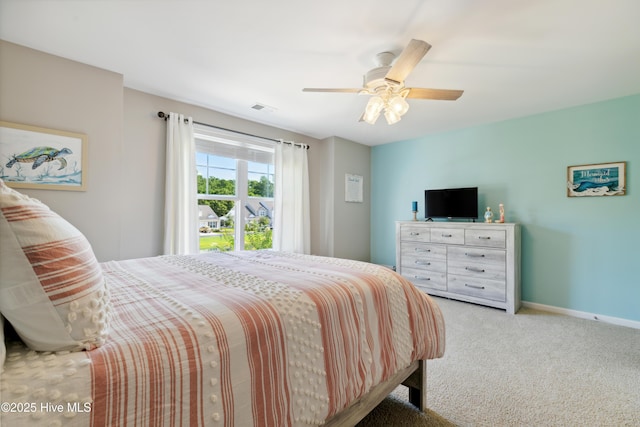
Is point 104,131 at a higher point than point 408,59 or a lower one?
lower

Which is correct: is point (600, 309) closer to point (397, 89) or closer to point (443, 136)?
point (443, 136)

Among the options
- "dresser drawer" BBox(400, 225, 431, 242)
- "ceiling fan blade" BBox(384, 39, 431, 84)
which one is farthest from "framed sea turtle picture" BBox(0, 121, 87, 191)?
"dresser drawer" BBox(400, 225, 431, 242)

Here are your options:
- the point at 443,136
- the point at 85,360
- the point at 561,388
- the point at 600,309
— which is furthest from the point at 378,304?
Answer: the point at 443,136

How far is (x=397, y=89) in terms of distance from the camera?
2.11 meters

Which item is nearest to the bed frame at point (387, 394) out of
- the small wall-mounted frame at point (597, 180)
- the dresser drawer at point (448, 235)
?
the dresser drawer at point (448, 235)

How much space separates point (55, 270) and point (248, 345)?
541 mm

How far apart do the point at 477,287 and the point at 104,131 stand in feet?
14.3

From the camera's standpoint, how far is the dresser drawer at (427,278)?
12.2 feet

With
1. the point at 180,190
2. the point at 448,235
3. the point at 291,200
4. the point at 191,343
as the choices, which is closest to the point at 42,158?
the point at 180,190

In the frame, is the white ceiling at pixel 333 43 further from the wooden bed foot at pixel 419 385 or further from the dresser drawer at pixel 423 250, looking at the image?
the wooden bed foot at pixel 419 385

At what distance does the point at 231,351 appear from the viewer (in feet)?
2.66

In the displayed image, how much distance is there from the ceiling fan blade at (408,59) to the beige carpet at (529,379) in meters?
2.14

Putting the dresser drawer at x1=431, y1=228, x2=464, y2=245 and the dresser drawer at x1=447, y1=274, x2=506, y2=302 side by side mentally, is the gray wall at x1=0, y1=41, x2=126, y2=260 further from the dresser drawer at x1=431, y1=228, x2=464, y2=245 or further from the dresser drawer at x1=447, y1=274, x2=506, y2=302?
the dresser drawer at x1=447, y1=274, x2=506, y2=302

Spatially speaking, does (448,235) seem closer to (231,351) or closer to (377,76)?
(377,76)
